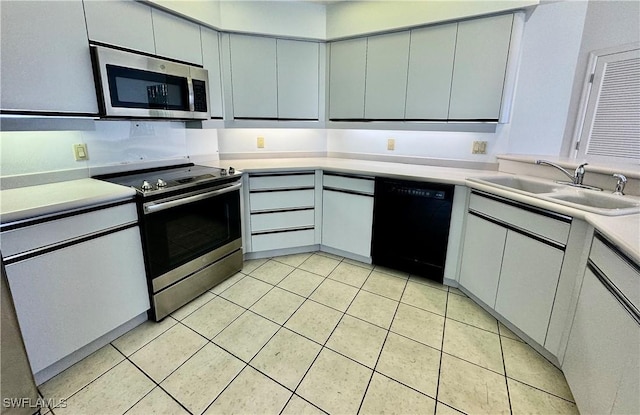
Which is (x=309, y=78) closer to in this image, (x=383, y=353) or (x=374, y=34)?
(x=374, y=34)

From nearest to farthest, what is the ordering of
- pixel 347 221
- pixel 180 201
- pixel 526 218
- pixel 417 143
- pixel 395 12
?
pixel 526 218
pixel 180 201
pixel 395 12
pixel 347 221
pixel 417 143

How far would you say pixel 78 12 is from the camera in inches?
62.1

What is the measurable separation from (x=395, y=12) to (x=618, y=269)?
2.34 m

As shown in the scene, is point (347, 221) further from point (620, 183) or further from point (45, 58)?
point (45, 58)

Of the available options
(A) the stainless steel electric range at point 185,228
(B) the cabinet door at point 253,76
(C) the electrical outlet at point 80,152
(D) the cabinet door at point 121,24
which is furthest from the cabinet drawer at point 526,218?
(C) the electrical outlet at point 80,152

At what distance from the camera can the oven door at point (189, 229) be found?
5.88 ft

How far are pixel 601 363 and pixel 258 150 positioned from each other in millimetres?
2936

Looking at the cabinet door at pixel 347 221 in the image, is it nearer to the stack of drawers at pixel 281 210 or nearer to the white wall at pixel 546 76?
the stack of drawers at pixel 281 210

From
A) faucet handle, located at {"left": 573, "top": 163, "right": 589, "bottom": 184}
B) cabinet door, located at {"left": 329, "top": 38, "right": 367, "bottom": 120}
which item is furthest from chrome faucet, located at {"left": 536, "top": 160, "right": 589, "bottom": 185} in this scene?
cabinet door, located at {"left": 329, "top": 38, "right": 367, "bottom": 120}

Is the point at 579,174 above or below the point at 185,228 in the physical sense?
above

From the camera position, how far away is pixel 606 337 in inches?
44.6

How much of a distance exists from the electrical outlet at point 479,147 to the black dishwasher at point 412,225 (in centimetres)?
66

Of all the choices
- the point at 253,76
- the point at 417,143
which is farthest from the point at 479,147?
the point at 253,76

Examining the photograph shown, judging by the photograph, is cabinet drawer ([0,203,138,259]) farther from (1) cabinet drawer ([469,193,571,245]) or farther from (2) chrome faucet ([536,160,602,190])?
(2) chrome faucet ([536,160,602,190])
